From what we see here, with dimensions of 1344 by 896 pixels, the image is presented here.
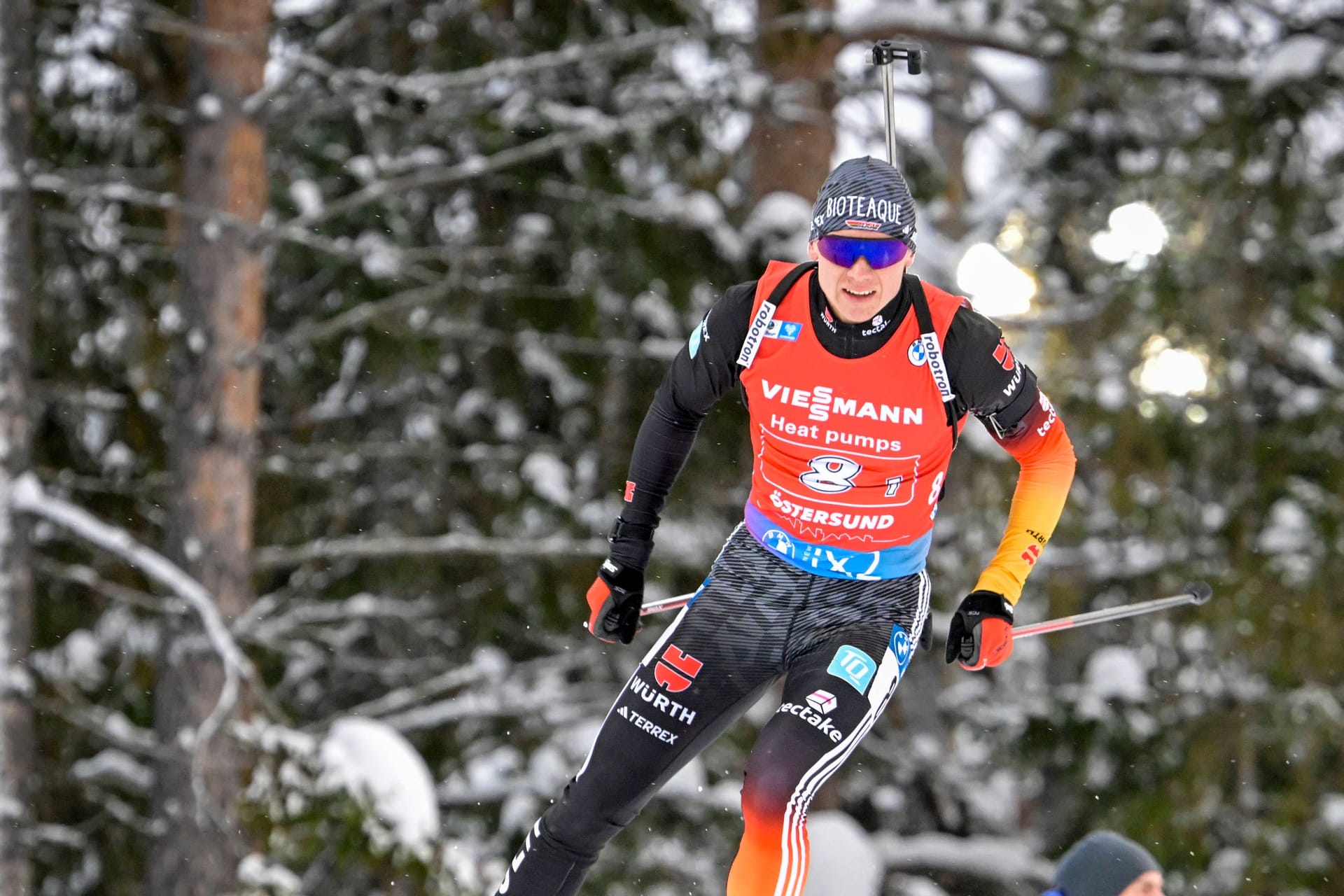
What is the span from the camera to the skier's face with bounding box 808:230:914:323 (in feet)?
12.0

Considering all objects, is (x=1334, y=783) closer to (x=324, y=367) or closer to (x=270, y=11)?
(x=324, y=367)

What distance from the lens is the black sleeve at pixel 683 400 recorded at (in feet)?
13.0

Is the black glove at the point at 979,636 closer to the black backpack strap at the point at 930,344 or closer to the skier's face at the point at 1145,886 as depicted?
the black backpack strap at the point at 930,344

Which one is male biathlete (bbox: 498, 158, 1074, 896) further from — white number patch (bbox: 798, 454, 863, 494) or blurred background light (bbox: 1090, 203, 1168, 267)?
blurred background light (bbox: 1090, 203, 1168, 267)

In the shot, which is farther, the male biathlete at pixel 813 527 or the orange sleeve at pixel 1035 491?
the orange sleeve at pixel 1035 491

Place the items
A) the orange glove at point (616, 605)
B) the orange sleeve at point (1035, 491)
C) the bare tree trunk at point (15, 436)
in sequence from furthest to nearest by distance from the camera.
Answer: the bare tree trunk at point (15, 436)
the orange glove at point (616, 605)
the orange sleeve at point (1035, 491)

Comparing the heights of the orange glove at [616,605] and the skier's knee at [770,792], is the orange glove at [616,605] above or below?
above

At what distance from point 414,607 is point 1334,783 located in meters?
6.47

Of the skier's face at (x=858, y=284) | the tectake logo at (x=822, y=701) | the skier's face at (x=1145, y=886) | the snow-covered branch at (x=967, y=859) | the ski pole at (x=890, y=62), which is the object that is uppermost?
the ski pole at (x=890, y=62)

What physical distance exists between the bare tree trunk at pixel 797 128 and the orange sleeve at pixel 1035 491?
16.2ft

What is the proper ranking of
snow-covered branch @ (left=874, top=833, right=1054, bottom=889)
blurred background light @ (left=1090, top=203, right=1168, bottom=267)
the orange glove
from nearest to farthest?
1. the orange glove
2. blurred background light @ (left=1090, top=203, right=1168, bottom=267)
3. snow-covered branch @ (left=874, top=833, right=1054, bottom=889)

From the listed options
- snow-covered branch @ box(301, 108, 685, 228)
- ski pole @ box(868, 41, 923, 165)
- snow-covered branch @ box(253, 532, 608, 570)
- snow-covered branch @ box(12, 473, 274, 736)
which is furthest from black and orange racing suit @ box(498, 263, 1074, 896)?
snow-covered branch @ box(253, 532, 608, 570)

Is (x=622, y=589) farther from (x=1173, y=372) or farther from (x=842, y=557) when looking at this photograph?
(x=1173, y=372)

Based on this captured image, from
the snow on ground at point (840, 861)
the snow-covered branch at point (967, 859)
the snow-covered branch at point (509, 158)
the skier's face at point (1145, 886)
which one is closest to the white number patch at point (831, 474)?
the skier's face at point (1145, 886)
